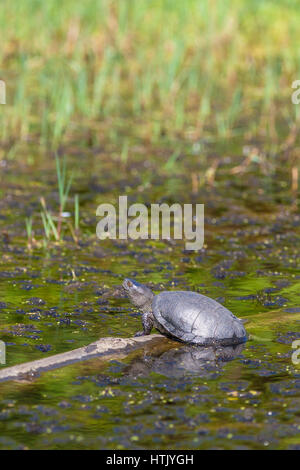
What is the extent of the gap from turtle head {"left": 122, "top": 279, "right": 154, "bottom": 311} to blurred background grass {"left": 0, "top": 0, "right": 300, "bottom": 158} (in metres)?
5.12

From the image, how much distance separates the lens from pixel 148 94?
39.9ft

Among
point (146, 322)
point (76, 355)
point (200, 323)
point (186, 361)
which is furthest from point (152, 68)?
point (76, 355)

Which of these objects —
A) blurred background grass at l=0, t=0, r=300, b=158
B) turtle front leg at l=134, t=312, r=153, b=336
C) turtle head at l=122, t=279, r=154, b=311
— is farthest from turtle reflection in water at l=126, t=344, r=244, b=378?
blurred background grass at l=0, t=0, r=300, b=158

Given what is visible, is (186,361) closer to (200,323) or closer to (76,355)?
(200,323)

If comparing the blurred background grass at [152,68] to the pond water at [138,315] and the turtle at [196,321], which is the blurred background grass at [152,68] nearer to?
the pond water at [138,315]

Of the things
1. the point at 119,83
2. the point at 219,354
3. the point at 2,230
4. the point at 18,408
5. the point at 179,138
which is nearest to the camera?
the point at 18,408

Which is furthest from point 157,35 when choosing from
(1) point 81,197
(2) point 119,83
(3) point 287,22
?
(1) point 81,197

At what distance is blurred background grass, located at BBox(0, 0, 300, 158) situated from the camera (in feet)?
37.0

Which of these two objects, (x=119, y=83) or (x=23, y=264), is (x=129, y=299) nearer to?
(x=23, y=264)

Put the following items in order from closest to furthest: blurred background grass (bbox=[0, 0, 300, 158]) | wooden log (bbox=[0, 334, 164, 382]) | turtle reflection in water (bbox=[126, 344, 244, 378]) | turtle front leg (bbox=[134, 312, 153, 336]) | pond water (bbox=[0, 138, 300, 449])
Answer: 1. pond water (bbox=[0, 138, 300, 449])
2. wooden log (bbox=[0, 334, 164, 382])
3. turtle reflection in water (bbox=[126, 344, 244, 378])
4. turtle front leg (bbox=[134, 312, 153, 336])
5. blurred background grass (bbox=[0, 0, 300, 158])

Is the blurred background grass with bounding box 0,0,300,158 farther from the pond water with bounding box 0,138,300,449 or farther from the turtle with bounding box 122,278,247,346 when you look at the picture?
the turtle with bounding box 122,278,247,346

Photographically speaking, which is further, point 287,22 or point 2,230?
point 287,22

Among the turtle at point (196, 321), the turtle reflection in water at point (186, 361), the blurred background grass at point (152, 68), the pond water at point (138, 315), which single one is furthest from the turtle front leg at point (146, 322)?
the blurred background grass at point (152, 68)
